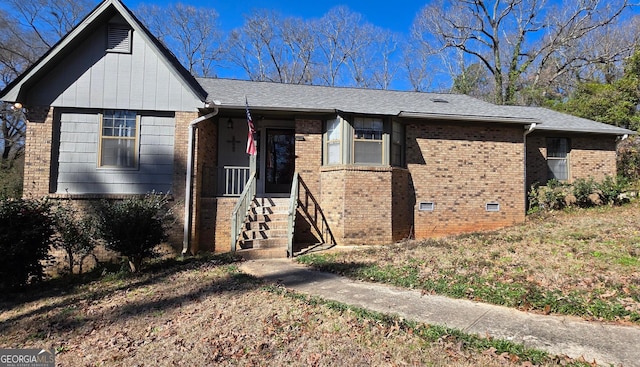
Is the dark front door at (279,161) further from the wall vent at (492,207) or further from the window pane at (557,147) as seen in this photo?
the window pane at (557,147)

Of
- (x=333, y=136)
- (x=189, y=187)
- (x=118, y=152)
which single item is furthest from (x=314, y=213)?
(x=118, y=152)

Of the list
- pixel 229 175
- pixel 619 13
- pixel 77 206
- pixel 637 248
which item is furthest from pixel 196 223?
pixel 619 13

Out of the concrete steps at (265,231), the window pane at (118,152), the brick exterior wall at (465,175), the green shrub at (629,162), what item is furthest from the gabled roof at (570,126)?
the window pane at (118,152)

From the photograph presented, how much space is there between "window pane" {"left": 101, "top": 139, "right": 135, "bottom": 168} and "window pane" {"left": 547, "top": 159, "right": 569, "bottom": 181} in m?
14.0

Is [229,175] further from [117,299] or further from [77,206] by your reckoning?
[117,299]

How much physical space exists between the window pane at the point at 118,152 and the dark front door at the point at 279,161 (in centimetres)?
414

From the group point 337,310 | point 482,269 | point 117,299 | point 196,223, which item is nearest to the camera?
point 337,310

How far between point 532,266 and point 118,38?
425 inches

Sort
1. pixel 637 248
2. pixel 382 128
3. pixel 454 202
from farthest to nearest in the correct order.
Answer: pixel 454 202, pixel 382 128, pixel 637 248

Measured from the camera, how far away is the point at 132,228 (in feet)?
22.7

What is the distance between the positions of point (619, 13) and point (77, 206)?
3407 cm

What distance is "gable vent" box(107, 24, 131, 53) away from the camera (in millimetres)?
8711

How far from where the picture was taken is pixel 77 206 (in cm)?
841

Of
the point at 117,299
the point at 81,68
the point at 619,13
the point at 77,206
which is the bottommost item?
the point at 117,299
